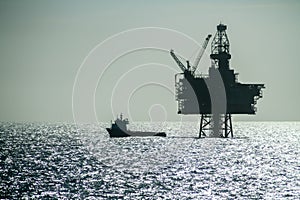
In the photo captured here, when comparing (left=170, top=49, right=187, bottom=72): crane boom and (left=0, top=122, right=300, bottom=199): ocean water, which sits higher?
(left=170, top=49, right=187, bottom=72): crane boom

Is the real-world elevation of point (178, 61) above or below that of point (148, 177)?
above

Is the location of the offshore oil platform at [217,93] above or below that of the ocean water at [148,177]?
above

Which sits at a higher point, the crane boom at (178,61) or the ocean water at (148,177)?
the crane boom at (178,61)

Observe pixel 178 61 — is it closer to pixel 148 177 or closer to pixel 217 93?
pixel 217 93

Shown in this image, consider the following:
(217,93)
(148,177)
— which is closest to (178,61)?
(217,93)

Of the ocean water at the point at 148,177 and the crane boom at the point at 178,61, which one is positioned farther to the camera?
the crane boom at the point at 178,61

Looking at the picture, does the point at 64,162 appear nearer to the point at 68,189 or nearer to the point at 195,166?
the point at 195,166

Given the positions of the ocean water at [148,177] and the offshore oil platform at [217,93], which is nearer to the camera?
the ocean water at [148,177]

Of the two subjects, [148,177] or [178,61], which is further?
[178,61]

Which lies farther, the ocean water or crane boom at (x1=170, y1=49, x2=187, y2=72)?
crane boom at (x1=170, y1=49, x2=187, y2=72)

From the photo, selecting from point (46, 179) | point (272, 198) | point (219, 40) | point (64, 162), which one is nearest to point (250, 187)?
point (272, 198)

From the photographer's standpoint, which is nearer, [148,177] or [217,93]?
[148,177]

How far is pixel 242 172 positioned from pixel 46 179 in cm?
2854

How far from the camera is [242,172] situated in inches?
3652
